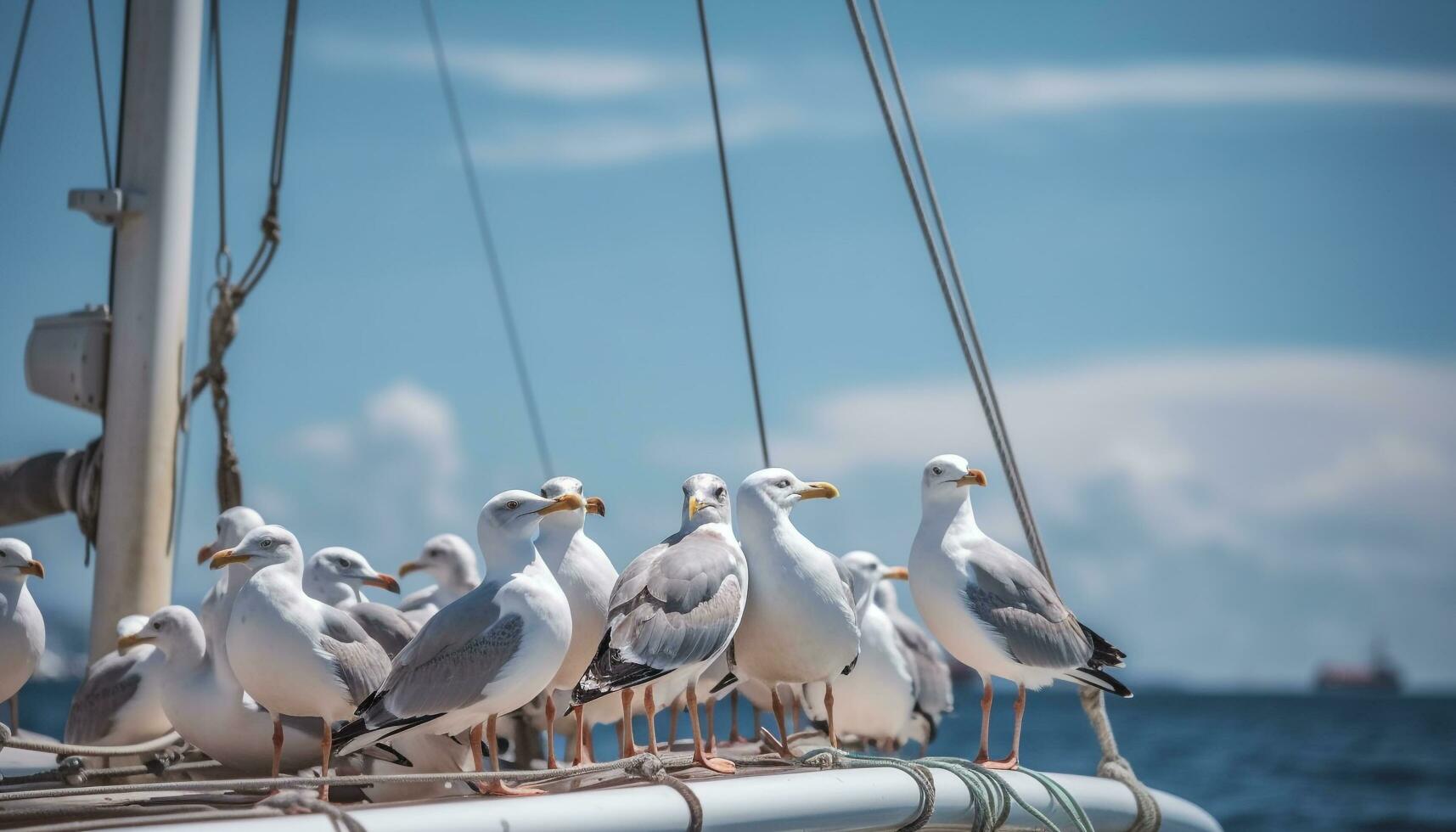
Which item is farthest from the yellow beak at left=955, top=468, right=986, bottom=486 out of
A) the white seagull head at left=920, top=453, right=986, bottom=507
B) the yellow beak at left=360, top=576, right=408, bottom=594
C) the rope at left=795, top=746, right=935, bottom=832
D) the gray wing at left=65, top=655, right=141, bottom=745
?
the gray wing at left=65, top=655, right=141, bottom=745

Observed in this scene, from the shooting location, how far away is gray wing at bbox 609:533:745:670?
5.40 metres

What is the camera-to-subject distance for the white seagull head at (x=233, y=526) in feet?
23.3

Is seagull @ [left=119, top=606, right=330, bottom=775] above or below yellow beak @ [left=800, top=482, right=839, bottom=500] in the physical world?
below

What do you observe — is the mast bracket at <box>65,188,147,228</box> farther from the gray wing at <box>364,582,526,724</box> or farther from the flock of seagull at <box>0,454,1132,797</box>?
the gray wing at <box>364,582,526,724</box>

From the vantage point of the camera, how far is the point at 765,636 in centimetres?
590

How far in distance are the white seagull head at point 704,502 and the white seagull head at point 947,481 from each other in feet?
2.79

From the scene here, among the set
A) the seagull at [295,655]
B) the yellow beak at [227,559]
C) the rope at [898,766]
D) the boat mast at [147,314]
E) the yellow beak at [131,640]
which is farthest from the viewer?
the boat mast at [147,314]

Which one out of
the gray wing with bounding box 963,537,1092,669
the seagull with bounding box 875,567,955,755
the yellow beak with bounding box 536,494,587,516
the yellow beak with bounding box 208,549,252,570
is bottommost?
the seagull with bounding box 875,567,955,755

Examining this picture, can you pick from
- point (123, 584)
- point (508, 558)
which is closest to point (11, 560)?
point (123, 584)

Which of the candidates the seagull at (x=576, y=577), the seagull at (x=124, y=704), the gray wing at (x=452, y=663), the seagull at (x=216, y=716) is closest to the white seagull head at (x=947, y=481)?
the seagull at (x=576, y=577)

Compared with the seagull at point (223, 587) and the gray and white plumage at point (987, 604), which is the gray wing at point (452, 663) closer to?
the seagull at point (223, 587)

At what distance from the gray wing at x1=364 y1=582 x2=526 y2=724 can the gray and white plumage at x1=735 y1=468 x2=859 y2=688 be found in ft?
3.40

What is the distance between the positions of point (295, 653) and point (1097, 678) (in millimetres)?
3160

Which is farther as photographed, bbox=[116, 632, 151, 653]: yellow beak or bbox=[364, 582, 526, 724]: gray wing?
bbox=[116, 632, 151, 653]: yellow beak
